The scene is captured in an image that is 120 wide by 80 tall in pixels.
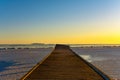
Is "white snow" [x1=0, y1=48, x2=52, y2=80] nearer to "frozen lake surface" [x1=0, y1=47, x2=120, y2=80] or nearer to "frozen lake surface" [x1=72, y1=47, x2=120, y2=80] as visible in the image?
"frozen lake surface" [x1=0, y1=47, x2=120, y2=80]

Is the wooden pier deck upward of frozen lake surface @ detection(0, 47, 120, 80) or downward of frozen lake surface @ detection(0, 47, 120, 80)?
upward

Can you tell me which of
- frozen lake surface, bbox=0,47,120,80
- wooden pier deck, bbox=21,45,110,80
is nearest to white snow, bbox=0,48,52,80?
frozen lake surface, bbox=0,47,120,80

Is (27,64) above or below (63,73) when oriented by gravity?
below

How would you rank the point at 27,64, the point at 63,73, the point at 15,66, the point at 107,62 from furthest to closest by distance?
the point at 107,62 → the point at 27,64 → the point at 15,66 → the point at 63,73

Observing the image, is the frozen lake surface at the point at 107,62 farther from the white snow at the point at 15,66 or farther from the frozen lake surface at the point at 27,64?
the white snow at the point at 15,66

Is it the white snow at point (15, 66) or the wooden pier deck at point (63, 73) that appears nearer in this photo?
the wooden pier deck at point (63, 73)

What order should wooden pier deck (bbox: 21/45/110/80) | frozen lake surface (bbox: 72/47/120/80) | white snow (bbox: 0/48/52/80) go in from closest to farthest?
1. wooden pier deck (bbox: 21/45/110/80)
2. white snow (bbox: 0/48/52/80)
3. frozen lake surface (bbox: 72/47/120/80)

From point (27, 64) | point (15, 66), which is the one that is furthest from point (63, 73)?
point (27, 64)

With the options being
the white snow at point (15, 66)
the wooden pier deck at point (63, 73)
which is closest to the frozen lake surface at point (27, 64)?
the white snow at point (15, 66)

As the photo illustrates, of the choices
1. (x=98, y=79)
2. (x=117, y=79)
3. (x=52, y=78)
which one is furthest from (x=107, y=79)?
(x=117, y=79)

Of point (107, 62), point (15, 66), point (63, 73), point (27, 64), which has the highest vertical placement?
point (63, 73)

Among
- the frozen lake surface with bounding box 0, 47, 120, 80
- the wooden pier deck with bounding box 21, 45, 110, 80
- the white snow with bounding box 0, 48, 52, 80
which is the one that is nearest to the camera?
the wooden pier deck with bounding box 21, 45, 110, 80

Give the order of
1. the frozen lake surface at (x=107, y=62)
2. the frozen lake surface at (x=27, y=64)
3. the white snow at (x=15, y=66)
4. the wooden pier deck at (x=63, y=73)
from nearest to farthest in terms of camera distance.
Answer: the wooden pier deck at (x=63, y=73)
the white snow at (x=15, y=66)
the frozen lake surface at (x=27, y=64)
the frozen lake surface at (x=107, y=62)

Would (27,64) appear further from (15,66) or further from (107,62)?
(107,62)
